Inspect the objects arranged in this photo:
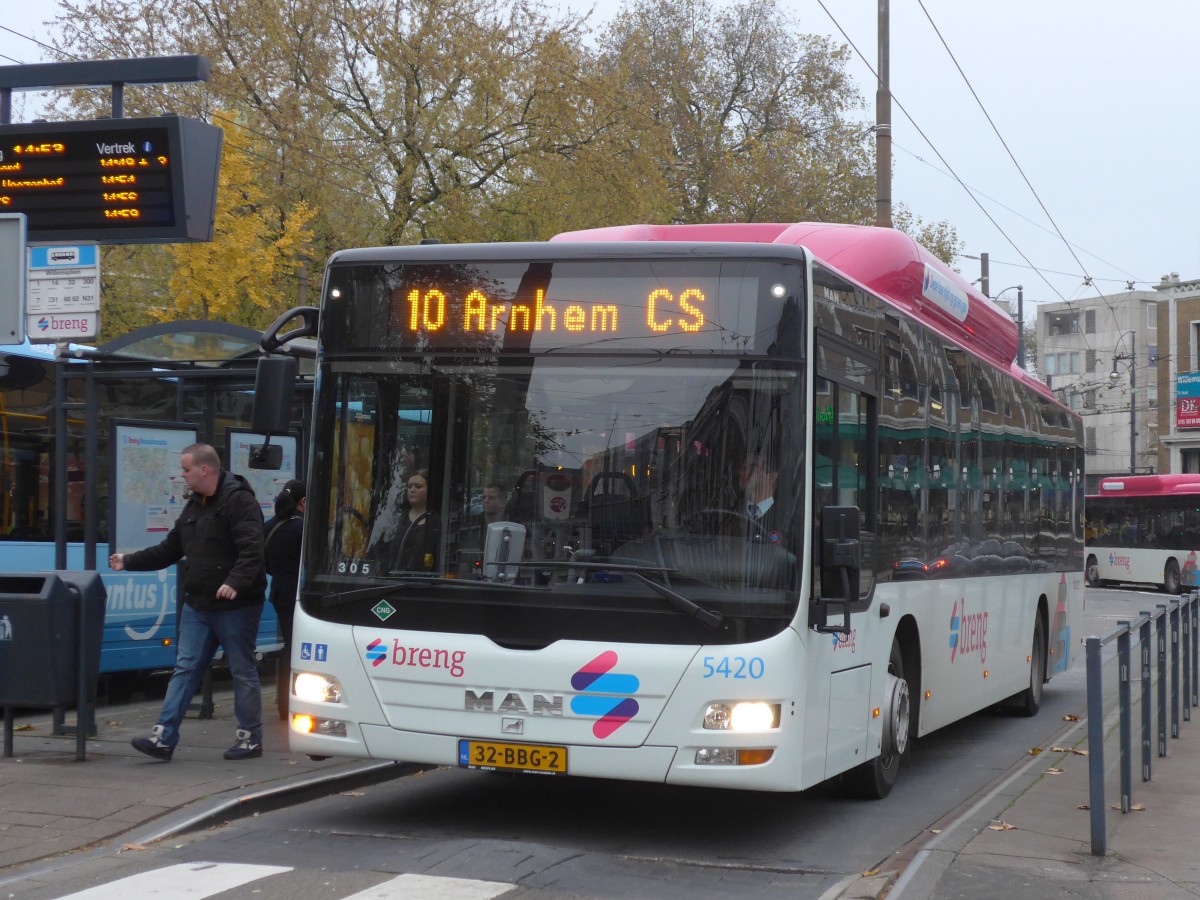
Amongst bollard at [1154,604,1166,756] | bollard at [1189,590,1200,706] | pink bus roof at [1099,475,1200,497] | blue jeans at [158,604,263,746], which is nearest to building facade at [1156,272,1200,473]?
pink bus roof at [1099,475,1200,497]

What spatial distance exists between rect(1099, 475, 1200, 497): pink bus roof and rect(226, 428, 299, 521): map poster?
33461 millimetres

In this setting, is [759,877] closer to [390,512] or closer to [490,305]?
[390,512]

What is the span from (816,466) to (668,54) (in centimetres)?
4130

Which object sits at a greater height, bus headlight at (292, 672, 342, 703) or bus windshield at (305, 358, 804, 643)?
bus windshield at (305, 358, 804, 643)

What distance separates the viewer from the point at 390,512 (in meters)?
7.54

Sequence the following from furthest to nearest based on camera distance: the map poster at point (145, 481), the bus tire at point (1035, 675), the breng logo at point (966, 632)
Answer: the bus tire at point (1035, 675) < the map poster at point (145, 481) < the breng logo at point (966, 632)

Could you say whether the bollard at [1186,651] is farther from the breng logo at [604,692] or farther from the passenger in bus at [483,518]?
the passenger in bus at [483,518]

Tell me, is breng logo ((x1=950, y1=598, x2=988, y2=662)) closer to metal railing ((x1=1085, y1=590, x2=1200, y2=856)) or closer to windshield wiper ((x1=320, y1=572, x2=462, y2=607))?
metal railing ((x1=1085, y1=590, x2=1200, y2=856))

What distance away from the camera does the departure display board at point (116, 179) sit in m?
11.6

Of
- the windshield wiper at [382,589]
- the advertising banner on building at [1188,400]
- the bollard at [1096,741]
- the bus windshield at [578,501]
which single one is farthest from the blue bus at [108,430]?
the advertising banner on building at [1188,400]

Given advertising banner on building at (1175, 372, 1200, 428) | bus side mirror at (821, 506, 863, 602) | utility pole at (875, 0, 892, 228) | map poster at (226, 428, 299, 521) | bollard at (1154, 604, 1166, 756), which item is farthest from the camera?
advertising banner on building at (1175, 372, 1200, 428)

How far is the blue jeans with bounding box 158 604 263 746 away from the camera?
9328 millimetres

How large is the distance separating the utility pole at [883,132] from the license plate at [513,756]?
45.6 ft

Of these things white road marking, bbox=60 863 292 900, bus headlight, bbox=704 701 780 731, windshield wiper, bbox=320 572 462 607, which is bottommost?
white road marking, bbox=60 863 292 900
